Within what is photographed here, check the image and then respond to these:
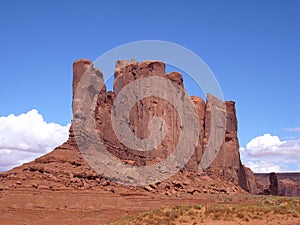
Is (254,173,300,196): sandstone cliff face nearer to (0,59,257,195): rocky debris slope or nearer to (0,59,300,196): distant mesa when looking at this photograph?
(0,59,300,196): distant mesa

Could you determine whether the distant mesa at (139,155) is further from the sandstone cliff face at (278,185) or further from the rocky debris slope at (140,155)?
the sandstone cliff face at (278,185)

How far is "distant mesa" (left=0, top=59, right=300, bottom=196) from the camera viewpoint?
49.8 meters

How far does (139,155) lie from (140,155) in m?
0.24

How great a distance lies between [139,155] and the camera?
70375mm

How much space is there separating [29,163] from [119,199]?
10.8 metres

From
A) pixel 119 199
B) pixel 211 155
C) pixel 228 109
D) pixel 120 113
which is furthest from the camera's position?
pixel 228 109

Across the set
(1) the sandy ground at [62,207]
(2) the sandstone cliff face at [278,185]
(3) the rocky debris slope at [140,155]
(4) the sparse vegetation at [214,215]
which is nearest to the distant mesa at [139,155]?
(3) the rocky debris slope at [140,155]

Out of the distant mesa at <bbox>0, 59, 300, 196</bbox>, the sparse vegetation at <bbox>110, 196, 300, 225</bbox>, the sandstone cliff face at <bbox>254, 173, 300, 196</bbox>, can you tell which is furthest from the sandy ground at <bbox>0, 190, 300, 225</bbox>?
the sandstone cliff face at <bbox>254, 173, 300, 196</bbox>

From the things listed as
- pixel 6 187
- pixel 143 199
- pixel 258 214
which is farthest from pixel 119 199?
pixel 258 214

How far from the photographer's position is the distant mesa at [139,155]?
163ft

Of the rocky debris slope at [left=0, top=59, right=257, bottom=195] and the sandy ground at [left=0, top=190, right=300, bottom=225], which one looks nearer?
the sandy ground at [left=0, top=190, right=300, bottom=225]

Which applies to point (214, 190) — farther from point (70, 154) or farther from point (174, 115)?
point (70, 154)

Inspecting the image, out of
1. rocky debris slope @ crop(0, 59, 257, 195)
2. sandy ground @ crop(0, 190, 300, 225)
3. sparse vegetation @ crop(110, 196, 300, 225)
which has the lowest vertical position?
sparse vegetation @ crop(110, 196, 300, 225)

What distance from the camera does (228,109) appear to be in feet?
320
